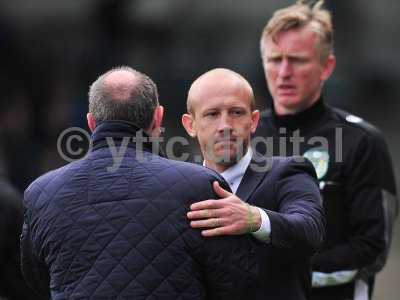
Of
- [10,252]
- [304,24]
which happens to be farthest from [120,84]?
[10,252]

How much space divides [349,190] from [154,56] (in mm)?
8390

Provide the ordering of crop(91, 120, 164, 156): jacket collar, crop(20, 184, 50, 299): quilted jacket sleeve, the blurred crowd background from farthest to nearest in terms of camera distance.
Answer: the blurred crowd background, crop(20, 184, 50, 299): quilted jacket sleeve, crop(91, 120, 164, 156): jacket collar

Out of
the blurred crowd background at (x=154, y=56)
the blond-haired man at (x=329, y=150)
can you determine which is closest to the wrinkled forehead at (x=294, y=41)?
the blond-haired man at (x=329, y=150)

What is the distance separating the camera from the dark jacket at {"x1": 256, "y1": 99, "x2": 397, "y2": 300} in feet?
17.1

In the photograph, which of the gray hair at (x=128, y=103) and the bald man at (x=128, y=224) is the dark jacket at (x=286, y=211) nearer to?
the bald man at (x=128, y=224)

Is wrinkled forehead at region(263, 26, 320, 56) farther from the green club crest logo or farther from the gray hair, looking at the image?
the gray hair

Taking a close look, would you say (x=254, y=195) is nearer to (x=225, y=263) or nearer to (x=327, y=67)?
(x=225, y=263)

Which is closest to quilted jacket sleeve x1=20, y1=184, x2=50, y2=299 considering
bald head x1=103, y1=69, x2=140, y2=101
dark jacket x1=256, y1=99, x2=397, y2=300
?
bald head x1=103, y1=69, x2=140, y2=101

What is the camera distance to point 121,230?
3736 millimetres

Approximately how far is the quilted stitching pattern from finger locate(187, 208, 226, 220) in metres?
0.04

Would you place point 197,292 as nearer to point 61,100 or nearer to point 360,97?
point 61,100

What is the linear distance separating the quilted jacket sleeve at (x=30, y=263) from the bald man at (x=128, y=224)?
0.15 feet

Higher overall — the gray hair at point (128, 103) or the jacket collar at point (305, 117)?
the gray hair at point (128, 103)

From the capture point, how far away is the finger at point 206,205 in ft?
12.2
